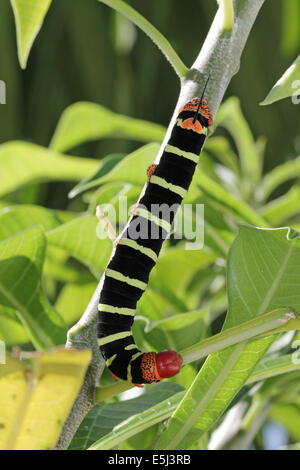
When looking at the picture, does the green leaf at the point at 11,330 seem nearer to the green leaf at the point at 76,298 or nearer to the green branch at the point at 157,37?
the green leaf at the point at 76,298

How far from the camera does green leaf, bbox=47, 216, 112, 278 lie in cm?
69

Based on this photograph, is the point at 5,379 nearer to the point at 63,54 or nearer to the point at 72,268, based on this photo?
the point at 72,268

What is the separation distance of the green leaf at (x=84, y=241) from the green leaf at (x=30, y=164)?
0.79 ft

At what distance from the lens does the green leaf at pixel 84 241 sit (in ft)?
2.28

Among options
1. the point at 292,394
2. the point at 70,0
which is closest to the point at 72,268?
the point at 292,394

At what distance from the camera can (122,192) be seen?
0.72 metres

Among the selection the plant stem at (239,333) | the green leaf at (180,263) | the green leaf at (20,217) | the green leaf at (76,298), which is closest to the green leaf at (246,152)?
the green leaf at (180,263)

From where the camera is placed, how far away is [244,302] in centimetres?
52

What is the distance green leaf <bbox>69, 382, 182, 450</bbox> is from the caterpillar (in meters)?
0.13

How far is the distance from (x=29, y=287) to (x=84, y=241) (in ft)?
0.32

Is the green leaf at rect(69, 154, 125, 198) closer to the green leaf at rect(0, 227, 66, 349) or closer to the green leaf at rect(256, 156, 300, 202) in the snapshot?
the green leaf at rect(0, 227, 66, 349)

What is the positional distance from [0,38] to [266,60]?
3.01 feet

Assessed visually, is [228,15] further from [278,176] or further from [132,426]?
[278,176]

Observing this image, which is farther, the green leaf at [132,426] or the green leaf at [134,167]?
the green leaf at [134,167]
